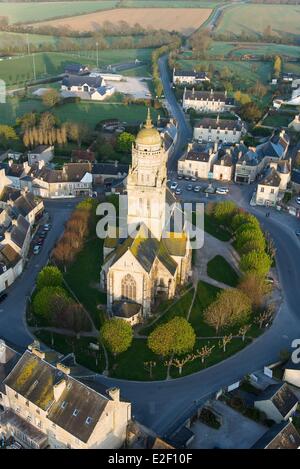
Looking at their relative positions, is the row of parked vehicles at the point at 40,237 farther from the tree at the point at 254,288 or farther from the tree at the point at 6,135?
the tree at the point at 6,135

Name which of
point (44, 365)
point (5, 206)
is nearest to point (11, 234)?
point (5, 206)

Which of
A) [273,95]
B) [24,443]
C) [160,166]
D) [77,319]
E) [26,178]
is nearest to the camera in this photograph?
[24,443]

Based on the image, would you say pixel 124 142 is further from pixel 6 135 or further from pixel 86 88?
pixel 86 88

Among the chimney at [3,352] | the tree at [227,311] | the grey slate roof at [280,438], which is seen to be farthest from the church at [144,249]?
the grey slate roof at [280,438]

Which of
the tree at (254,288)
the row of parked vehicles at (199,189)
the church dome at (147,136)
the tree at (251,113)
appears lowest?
the row of parked vehicles at (199,189)

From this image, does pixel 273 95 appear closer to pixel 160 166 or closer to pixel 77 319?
pixel 160 166

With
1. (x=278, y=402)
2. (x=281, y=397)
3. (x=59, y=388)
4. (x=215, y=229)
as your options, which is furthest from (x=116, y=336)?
(x=215, y=229)
